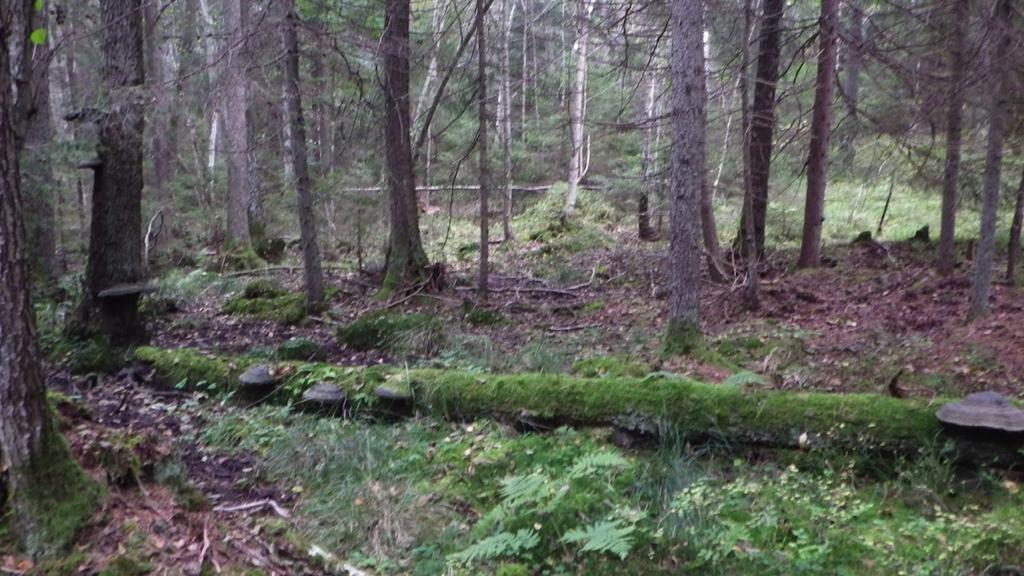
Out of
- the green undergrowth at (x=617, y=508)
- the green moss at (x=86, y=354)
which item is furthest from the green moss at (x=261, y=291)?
the green undergrowth at (x=617, y=508)

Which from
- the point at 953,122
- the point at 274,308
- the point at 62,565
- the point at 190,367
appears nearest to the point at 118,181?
the point at 190,367

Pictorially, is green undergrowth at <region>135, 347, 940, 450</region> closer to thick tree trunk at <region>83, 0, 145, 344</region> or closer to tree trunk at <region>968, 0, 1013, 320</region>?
thick tree trunk at <region>83, 0, 145, 344</region>

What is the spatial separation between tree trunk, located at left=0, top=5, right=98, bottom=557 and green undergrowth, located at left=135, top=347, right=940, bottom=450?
367cm

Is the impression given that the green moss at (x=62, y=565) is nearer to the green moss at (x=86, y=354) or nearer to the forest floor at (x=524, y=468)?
the forest floor at (x=524, y=468)

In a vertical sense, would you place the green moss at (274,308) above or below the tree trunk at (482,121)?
below

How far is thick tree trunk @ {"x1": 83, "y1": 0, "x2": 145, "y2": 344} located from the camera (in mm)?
8688

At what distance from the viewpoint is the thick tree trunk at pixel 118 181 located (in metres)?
8.69

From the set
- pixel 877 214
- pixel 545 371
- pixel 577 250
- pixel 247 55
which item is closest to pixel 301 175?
pixel 247 55

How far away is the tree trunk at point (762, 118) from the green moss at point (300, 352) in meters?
7.43

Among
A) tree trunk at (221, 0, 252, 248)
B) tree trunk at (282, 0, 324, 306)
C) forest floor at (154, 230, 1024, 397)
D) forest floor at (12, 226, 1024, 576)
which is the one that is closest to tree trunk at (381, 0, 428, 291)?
forest floor at (154, 230, 1024, 397)

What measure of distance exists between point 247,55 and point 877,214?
20188 mm

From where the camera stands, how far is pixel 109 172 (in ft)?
29.0

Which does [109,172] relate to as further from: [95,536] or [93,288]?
[95,536]

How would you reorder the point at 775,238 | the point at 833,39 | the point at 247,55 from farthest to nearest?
1. the point at 775,238
2. the point at 247,55
3. the point at 833,39
